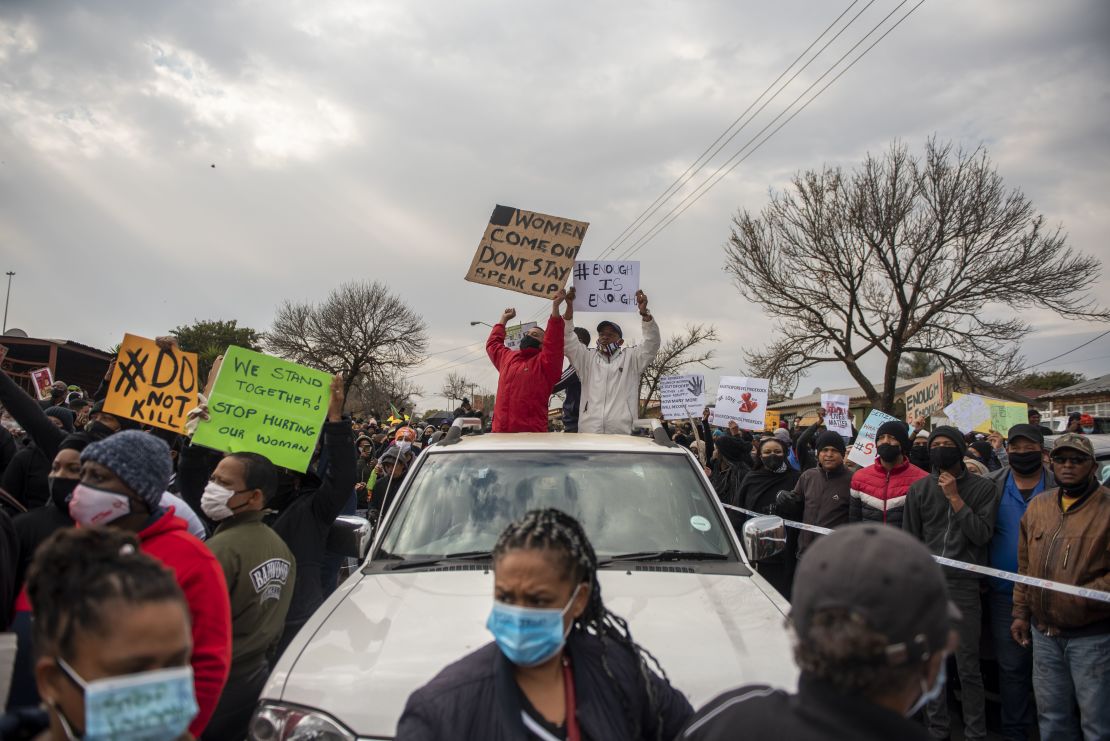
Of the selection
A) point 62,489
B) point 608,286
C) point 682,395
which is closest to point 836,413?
point 682,395

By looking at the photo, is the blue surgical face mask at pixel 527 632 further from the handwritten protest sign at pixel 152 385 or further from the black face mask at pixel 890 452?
the black face mask at pixel 890 452

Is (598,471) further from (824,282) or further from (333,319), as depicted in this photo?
(333,319)

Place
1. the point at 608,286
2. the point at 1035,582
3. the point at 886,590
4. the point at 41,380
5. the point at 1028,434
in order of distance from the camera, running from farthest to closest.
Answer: the point at 41,380 → the point at 608,286 → the point at 1028,434 → the point at 1035,582 → the point at 886,590

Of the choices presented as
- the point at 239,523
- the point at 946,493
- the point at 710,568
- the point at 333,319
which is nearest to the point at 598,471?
the point at 710,568

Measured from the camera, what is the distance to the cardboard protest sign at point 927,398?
11.6 m

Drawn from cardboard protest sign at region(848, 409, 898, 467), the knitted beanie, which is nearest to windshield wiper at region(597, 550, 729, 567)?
Answer: the knitted beanie

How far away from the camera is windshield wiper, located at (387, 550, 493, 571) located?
3633 mm

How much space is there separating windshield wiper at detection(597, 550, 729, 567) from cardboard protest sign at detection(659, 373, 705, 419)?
6871mm

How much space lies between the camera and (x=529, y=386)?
6.20 meters

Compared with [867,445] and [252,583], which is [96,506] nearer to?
[252,583]

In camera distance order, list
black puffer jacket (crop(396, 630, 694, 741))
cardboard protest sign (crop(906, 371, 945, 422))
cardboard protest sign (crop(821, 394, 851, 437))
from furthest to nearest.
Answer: cardboard protest sign (crop(821, 394, 851, 437)), cardboard protest sign (crop(906, 371, 945, 422)), black puffer jacket (crop(396, 630, 694, 741))

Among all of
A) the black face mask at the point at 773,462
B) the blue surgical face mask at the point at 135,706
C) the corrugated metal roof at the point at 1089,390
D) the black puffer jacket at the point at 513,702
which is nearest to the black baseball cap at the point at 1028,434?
the black face mask at the point at 773,462

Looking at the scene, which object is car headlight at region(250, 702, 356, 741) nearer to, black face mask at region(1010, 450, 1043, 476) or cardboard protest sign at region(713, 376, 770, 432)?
black face mask at region(1010, 450, 1043, 476)

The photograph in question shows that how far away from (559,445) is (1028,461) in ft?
10.6
